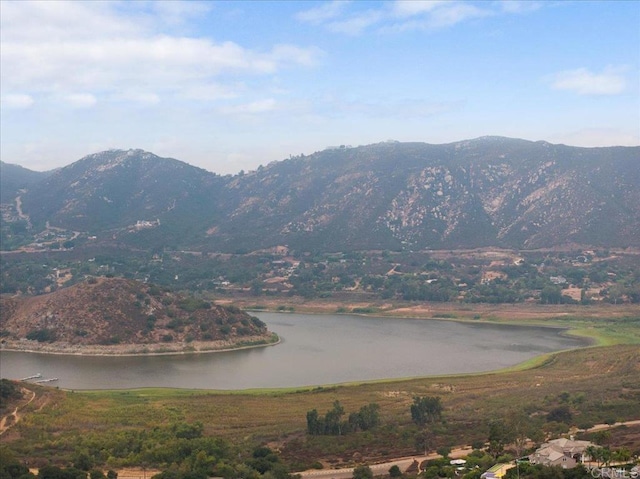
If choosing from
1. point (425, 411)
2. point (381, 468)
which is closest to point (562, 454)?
point (381, 468)

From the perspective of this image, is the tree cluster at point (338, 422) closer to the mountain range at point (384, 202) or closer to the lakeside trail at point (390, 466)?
the lakeside trail at point (390, 466)

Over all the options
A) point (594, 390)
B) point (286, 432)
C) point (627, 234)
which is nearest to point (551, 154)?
point (627, 234)

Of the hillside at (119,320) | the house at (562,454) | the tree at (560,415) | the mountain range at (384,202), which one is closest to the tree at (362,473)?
the house at (562,454)

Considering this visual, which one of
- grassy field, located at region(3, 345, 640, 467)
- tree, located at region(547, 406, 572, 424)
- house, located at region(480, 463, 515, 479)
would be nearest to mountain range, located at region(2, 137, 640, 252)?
grassy field, located at region(3, 345, 640, 467)

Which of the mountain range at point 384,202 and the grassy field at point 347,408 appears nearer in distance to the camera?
the grassy field at point 347,408

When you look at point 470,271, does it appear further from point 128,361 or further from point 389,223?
point 128,361

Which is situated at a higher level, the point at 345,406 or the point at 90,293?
the point at 90,293
